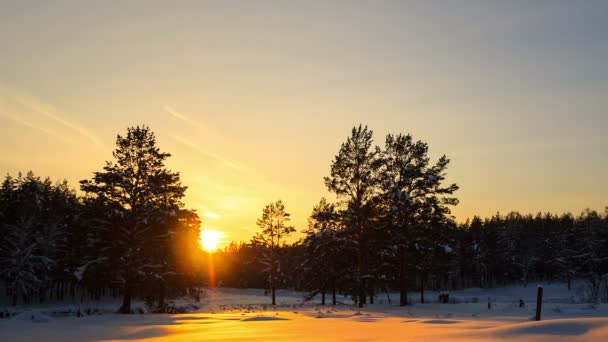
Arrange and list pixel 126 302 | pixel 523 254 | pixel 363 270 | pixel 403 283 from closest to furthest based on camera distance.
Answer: pixel 126 302, pixel 363 270, pixel 403 283, pixel 523 254

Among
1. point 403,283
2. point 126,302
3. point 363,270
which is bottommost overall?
point 126,302

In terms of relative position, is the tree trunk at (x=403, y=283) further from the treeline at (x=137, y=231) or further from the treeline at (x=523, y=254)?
the treeline at (x=523, y=254)

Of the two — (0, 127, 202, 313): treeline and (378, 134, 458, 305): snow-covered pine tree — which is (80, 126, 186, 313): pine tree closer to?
(0, 127, 202, 313): treeline

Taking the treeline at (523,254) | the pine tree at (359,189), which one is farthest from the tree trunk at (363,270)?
the treeline at (523,254)

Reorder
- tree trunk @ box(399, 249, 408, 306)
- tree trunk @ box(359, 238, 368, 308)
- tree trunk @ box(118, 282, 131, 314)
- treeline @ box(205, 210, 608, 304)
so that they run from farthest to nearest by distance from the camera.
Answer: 1. treeline @ box(205, 210, 608, 304)
2. tree trunk @ box(399, 249, 408, 306)
3. tree trunk @ box(359, 238, 368, 308)
4. tree trunk @ box(118, 282, 131, 314)

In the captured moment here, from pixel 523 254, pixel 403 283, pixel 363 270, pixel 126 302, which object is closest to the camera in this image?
pixel 126 302

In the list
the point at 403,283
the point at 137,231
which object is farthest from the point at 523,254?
the point at 137,231

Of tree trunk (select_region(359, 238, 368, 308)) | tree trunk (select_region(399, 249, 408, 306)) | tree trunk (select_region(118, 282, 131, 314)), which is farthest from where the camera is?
tree trunk (select_region(399, 249, 408, 306))

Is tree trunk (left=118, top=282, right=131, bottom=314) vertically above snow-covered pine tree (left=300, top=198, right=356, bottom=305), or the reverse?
snow-covered pine tree (left=300, top=198, right=356, bottom=305)

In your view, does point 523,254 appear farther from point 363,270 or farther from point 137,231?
point 137,231

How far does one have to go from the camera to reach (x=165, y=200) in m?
31.2

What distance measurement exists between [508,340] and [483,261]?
4047 inches

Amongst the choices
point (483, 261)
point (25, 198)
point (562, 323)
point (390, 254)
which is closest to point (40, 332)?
point (562, 323)

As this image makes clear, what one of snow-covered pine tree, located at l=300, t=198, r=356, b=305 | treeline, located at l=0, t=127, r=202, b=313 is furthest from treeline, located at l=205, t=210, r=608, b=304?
treeline, located at l=0, t=127, r=202, b=313
